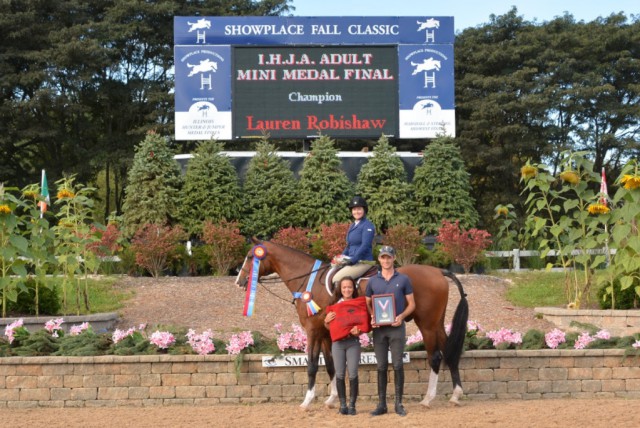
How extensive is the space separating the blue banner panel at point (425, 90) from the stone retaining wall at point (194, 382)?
1336 centimetres

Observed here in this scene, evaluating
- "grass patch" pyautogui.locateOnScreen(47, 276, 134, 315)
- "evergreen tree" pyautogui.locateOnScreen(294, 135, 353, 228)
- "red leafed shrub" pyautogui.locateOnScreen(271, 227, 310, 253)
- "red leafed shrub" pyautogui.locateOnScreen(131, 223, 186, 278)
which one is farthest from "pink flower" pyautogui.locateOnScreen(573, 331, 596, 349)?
"evergreen tree" pyautogui.locateOnScreen(294, 135, 353, 228)

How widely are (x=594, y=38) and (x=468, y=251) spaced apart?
62.9 ft

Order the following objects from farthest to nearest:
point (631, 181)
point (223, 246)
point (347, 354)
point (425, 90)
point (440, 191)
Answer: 1. point (425, 90)
2. point (440, 191)
3. point (223, 246)
4. point (631, 181)
5. point (347, 354)

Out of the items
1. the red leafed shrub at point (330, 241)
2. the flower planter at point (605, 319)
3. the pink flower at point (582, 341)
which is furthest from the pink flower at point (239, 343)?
the red leafed shrub at point (330, 241)

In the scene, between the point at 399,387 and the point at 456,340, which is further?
the point at 456,340

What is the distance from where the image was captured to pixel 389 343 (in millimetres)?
8656

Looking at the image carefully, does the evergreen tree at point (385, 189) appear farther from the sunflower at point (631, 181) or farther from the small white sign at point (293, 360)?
the small white sign at point (293, 360)

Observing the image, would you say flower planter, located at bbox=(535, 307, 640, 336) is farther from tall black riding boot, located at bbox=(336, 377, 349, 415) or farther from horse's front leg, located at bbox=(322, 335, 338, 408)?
tall black riding boot, located at bbox=(336, 377, 349, 415)

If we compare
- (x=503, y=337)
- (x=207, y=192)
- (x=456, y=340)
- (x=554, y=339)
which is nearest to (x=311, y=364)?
(x=456, y=340)

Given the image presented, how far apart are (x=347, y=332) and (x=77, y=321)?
19.8 ft

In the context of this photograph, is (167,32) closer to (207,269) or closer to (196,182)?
(196,182)

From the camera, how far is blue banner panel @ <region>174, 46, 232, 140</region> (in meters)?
22.3

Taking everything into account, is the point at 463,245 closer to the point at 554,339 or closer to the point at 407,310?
the point at 554,339

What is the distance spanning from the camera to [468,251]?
57.0 feet
